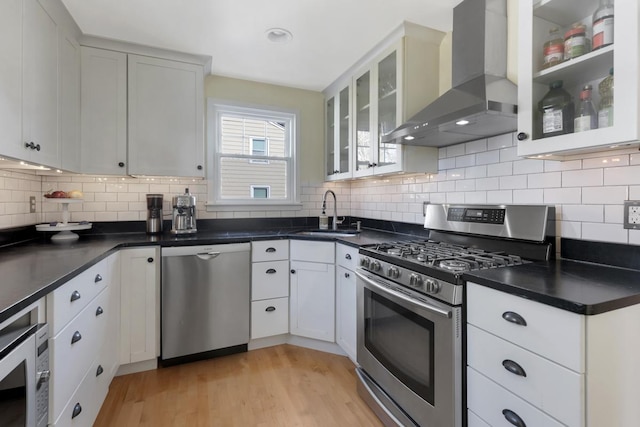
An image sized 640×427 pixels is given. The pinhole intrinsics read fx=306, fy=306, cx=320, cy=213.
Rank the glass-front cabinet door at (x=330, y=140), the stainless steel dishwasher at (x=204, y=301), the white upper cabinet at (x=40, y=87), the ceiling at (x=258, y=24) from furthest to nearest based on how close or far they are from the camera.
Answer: the glass-front cabinet door at (x=330, y=140), the stainless steel dishwasher at (x=204, y=301), the ceiling at (x=258, y=24), the white upper cabinet at (x=40, y=87)

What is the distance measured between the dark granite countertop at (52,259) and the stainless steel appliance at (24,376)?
0.35ft

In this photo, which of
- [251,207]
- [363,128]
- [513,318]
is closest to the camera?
[513,318]

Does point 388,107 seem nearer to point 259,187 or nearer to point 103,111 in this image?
point 259,187

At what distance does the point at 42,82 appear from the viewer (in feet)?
5.66

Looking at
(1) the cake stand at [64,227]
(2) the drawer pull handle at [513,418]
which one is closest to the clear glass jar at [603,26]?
(2) the drawer pull handle at [513,418]

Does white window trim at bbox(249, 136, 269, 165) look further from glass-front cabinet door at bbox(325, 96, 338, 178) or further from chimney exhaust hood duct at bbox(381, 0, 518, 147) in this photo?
chimney exhaust hood duct at bbox(381, 0, 518, 147)

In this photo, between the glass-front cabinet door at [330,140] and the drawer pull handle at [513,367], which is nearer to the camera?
the drawer pull handle at [513,367]

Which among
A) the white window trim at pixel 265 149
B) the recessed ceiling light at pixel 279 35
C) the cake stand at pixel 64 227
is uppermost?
the recessed ceiling light at pixel 279 35

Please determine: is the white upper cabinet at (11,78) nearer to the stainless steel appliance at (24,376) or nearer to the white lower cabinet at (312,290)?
the stainless steel appliance at (24,376)

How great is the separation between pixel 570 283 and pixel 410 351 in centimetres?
77

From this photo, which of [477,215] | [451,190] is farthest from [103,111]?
[477,215]

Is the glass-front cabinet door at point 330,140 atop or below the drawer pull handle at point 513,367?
atop

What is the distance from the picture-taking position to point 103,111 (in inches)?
92.3

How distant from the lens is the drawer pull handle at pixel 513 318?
107 centimetres
